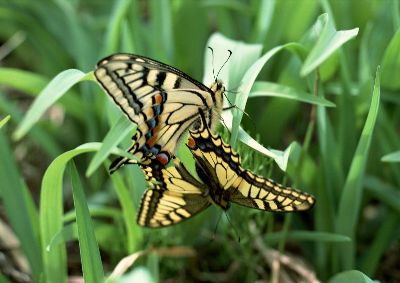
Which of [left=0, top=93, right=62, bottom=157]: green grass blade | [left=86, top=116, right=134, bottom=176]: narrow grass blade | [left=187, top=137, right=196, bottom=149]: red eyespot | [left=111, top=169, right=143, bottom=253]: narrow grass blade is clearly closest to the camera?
[left=86, top=116, right=134, bottom=176]: narrow grass blade

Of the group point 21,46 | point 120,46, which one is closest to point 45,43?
point 21,46

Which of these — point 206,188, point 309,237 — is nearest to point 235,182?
point 206,188

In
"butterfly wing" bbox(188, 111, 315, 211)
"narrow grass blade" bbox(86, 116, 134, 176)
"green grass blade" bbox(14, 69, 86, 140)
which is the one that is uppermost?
"green grass blade" bbox(14, 69, 86, 140)

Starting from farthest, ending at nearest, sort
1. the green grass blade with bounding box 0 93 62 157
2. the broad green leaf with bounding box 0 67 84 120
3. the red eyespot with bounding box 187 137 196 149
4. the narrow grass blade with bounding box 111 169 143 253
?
the green grass blade with bounding box 0 93 62 157 → the broad green leaf with bounding box 0 67 84 120 → the narrow grass blade with bounding box 111 169 143 253 → the red eyespot with bounding box 187 137 196 149

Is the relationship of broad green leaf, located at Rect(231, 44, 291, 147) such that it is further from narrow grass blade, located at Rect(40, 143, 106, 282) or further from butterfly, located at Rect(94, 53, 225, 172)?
narrow grass blade, located at Rect(40, 143, 106, 282)

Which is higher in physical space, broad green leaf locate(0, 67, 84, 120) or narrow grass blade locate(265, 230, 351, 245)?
Result: broad green leaf locate(0, 67, 84, 120)

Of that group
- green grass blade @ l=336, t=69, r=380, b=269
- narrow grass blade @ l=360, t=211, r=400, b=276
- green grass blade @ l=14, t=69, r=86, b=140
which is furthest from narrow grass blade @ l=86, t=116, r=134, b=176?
narrow grass blade @ l=360, t=211, r=400, b=276

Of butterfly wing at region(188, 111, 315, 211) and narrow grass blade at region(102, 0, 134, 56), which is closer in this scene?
butterfly wing at region(188, 111, 315, 211)

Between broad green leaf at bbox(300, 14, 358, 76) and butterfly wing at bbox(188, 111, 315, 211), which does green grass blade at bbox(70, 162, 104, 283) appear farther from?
broad green leaf at bbox(300, 14, 358, 76)
